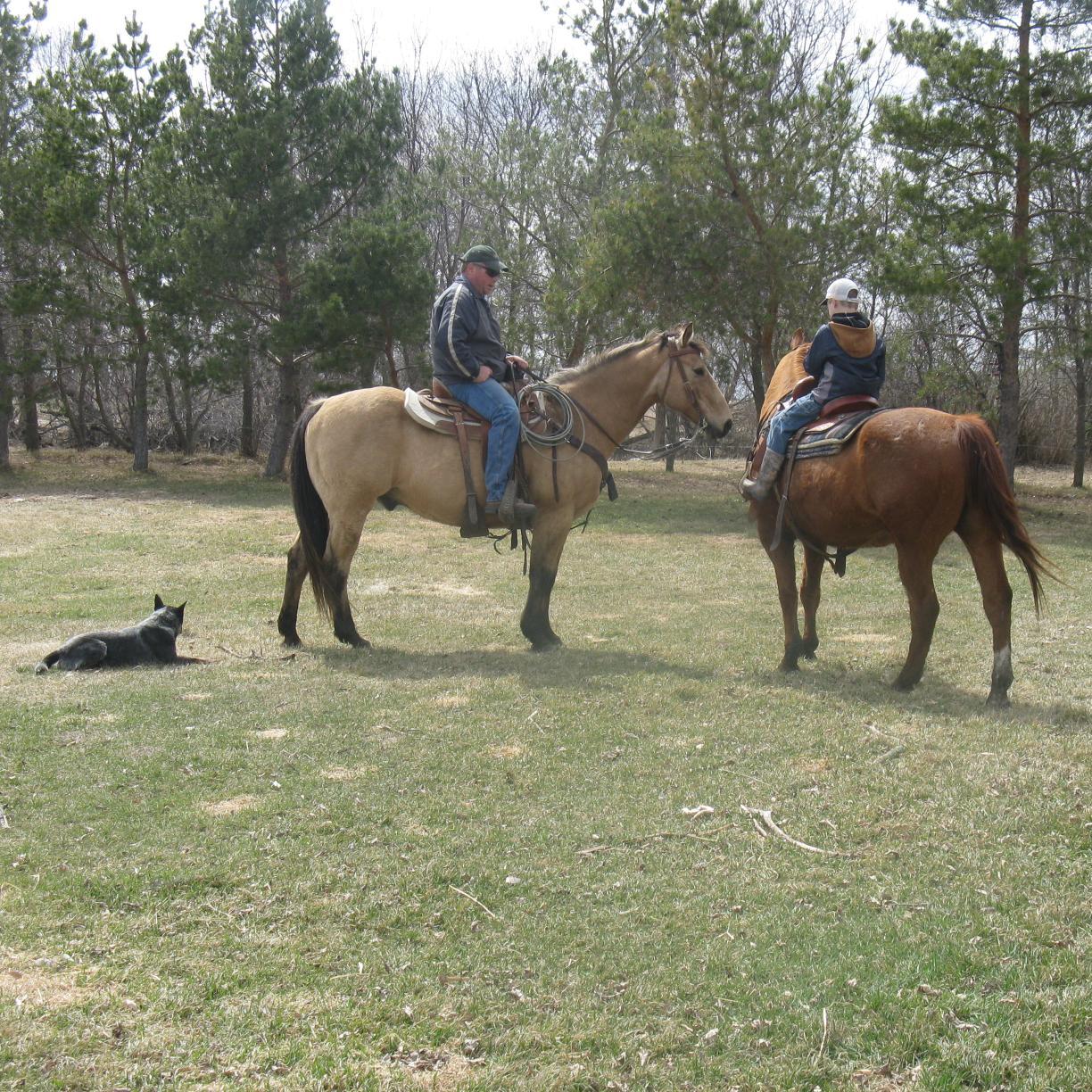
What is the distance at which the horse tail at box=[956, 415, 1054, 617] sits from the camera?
5.86 meters

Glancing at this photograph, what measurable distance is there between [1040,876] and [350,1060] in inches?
97.3

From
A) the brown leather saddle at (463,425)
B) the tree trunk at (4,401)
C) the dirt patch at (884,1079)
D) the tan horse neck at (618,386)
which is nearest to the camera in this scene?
the dirt patch at (884,1079)

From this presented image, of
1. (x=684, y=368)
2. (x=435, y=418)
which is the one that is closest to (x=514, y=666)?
(x=435, y=418)

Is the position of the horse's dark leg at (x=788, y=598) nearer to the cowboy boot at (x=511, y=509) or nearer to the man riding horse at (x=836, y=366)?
the man riding horse at (x=836, y=366)

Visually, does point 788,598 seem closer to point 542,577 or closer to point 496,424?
point 542,577

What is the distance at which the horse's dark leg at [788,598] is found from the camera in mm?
7184

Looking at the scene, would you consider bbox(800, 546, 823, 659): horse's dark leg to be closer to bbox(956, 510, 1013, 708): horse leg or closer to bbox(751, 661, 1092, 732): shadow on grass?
bbox(751, 661, 1092, 732): shadow on grass

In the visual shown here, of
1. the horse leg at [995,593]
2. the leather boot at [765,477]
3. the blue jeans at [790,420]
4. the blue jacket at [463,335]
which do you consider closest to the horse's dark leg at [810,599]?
the leather boot at [765,477]

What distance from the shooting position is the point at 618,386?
815 cm

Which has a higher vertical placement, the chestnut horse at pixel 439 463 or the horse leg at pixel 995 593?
the chestnut horse at pixel 439 463

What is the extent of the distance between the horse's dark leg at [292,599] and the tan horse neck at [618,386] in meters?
2.44

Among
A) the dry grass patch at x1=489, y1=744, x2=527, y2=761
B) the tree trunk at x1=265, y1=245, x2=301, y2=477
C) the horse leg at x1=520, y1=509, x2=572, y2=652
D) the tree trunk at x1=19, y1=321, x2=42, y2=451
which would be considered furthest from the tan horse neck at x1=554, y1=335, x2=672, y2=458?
the tree trunk at x1=19, y1=321, x2=42, y2=451

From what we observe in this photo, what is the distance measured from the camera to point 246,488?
21.8 meters

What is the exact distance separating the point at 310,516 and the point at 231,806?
373 centimetres
